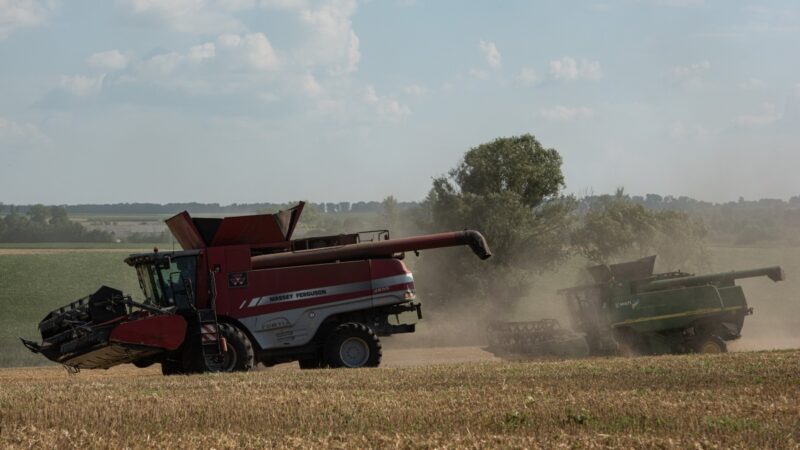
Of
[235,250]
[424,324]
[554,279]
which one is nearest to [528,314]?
[424,324]

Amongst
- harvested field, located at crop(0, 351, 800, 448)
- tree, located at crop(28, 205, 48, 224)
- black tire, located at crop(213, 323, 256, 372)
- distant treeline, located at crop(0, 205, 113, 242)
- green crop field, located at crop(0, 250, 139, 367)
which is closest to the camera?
harvested field, located at crop(0, 351, 800, 448)

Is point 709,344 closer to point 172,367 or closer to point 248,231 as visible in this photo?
point 248,231

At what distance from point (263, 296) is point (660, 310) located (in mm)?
9887

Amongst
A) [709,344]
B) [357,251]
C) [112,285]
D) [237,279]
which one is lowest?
[709,344]

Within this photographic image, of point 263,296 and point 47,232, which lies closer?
point 263,296

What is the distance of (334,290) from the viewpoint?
19.5 m

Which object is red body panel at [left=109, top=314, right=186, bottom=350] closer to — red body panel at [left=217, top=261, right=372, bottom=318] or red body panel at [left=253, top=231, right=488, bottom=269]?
red body panel at [left=217, top=261, right=372, bottom=318]

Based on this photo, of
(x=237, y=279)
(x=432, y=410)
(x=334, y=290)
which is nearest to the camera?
(x=432, y=410)

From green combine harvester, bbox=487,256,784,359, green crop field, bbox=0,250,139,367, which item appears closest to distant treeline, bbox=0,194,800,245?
green crop field, bbox=0,250,139,367

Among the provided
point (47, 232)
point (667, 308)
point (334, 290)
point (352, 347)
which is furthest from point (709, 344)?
point (47, 232)

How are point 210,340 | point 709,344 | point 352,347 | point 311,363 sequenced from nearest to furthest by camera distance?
point 210,340 → point 352,347 → point 311,363 → point 709,344

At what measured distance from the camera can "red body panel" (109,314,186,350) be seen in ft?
58.2

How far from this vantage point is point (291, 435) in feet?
32.6

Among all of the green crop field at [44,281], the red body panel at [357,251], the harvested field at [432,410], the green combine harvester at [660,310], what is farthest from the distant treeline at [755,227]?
the harvested field at [432,410]
